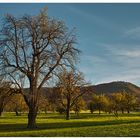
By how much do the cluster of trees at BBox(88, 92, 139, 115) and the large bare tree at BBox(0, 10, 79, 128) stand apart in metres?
19.5

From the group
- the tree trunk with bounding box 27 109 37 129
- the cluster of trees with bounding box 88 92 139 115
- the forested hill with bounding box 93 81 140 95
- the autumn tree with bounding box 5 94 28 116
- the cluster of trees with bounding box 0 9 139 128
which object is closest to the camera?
the cluster of trees with bounding box 0 9 139 128

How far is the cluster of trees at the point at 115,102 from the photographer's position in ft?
152

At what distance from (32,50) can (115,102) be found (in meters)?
21.8

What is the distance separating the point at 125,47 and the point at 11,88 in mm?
7812

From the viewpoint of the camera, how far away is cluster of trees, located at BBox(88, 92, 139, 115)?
4621 centimetres

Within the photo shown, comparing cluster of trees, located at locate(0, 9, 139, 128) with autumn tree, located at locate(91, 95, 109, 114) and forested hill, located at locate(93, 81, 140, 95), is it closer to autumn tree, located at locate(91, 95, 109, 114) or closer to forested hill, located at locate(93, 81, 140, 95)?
forested hill, located at locate(93, 81, 140, 95)

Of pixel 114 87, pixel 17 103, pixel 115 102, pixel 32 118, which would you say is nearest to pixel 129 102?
pixel 115 102

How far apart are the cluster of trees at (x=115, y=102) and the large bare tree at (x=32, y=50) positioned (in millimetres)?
19523

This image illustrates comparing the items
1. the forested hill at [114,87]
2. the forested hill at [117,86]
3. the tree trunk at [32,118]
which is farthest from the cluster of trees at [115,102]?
the tree trunk at [32,118]

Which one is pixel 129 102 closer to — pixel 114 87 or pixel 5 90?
pixel 114 87

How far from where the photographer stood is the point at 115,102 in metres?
45.9

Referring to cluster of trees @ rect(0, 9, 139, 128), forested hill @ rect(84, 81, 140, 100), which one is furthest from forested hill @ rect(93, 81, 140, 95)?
cluster of trees @ rect(0, 9, 139, 128)

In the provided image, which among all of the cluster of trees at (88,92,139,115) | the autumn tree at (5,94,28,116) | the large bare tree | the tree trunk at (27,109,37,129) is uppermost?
the large bare tree

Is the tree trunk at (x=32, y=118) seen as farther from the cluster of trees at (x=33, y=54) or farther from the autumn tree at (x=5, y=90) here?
the autumn tree at (x=5, y=90)
